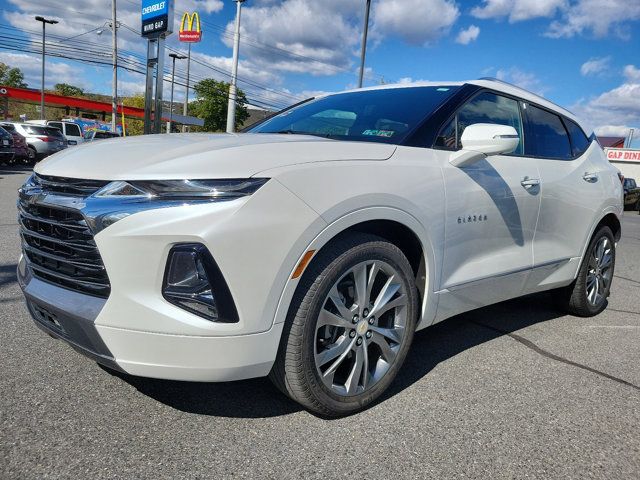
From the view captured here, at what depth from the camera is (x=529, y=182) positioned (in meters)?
3.43

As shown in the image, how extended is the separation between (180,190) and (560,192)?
2.85 m

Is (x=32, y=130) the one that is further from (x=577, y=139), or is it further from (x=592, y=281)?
(x=592, y=281)

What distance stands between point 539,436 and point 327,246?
4.39 feet

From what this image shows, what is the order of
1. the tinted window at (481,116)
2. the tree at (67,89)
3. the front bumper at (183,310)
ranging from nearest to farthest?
the front bumper at (183,310) < the tinted window at (481,116) < the tree at (67,89)

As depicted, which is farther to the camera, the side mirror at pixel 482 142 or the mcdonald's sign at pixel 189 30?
the mcdonald's sign at pixel 189 30

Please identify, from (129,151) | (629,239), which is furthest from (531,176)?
(629,239)

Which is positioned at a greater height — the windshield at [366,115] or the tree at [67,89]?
the tree at [67,89]

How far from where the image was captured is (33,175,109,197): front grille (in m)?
2.11

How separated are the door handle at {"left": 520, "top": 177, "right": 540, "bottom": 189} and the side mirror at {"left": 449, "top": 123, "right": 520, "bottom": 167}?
55cm

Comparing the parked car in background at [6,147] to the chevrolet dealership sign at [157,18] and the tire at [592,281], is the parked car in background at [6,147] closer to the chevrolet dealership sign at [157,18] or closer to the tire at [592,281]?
the chevrolet dealership sign at [157,18]

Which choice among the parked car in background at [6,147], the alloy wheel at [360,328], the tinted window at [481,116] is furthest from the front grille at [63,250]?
the parked car in background at [6,147]

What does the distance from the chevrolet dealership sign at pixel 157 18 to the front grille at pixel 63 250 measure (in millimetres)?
13645

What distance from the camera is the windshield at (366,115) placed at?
301 centimetres

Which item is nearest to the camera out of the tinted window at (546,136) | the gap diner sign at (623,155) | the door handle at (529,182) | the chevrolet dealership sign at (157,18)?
the door handle at (529,182)
